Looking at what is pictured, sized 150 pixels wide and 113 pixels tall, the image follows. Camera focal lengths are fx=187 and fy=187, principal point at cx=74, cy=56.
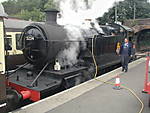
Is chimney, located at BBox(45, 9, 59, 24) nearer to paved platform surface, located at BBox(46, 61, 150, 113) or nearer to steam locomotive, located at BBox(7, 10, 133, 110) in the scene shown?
steam locomotive, located at BBox(7, 10, 133, 110)

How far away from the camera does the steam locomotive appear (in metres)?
5.22

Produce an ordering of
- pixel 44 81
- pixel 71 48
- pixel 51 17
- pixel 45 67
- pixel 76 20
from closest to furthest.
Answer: pixel 44 81 → pixel 45 67 → pixel 51 17 → pixel 71 48 → pixel 76 20

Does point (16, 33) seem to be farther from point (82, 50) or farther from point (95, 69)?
point (95, 69)

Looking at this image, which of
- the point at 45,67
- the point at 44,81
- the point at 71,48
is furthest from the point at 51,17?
the point at 44,81

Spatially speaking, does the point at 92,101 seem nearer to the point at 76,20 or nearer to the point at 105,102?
the point at 105,102

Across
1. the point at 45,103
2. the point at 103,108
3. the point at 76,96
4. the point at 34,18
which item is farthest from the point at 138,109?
the point at 34,18

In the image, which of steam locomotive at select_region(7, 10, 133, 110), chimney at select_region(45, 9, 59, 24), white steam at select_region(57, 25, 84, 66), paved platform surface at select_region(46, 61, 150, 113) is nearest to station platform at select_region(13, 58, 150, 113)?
paved platform surface at select_region(46, 61, 150, 113)

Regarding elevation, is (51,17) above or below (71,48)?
above

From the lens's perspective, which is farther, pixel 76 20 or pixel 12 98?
pixel 76 20

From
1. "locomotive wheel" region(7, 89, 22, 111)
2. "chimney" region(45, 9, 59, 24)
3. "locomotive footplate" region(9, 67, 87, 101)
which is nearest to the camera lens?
"locomotive wheel" region(7, 89, 22, 111)

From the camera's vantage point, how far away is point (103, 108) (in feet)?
15.1

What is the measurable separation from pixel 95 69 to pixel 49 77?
2211 mm

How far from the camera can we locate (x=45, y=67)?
5.91 m

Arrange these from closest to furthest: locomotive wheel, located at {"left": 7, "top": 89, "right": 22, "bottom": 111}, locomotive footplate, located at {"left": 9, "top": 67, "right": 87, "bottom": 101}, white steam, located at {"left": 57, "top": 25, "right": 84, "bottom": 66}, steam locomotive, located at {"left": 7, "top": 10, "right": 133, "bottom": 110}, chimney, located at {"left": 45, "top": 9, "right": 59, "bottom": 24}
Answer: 1. locomotive wheel, located at {"left": 7, "top": 89, "right": 22, "bottom": 111}
2. locomotive footplate, located at {"left": 9, "top": 67, "right": 87, "bottom": 101}
3. steam locomotive, located at {"left": 7, "top": 10, "right": 133, "bottom": 110}
4. white steam, located at {"left": 57, "top": 25, "right": 84, "bottom": 66}
5. chimney, located at {"left": 45, "top": 9, "right": 59, "bottom": 24}
